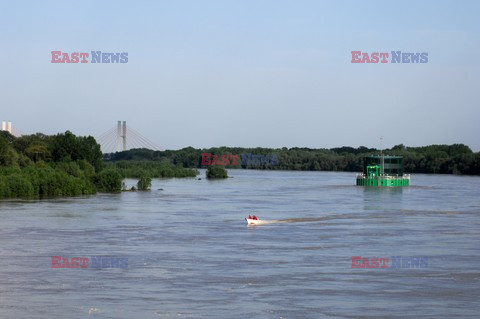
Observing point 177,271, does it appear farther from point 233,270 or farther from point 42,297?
point 42,297

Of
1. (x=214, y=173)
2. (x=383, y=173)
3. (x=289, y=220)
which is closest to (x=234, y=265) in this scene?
(x=289, y=220)

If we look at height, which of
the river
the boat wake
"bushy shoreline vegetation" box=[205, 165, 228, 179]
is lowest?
the river

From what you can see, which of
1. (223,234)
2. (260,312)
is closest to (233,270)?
(260,312)

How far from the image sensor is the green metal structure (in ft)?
316

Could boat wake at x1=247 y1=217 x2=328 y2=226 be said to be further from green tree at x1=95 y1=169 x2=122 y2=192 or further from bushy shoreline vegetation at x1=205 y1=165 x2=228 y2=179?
bushy shoreline vegetation at x1=205 y1=165 x2=228 y2=179

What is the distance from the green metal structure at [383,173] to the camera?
96.2m

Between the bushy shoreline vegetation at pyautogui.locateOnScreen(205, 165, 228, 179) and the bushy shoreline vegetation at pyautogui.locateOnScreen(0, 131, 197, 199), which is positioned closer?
the bushy shoreline vegetation at pyautogui.locateOnScreen(0, 131, 197, 199)

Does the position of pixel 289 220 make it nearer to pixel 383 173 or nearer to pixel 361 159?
pixel 383 173

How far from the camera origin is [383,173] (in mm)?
98438

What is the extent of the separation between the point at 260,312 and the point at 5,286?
23.4ft

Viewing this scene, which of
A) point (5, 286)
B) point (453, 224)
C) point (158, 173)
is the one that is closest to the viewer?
point (5, 286)

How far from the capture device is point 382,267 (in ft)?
82.9

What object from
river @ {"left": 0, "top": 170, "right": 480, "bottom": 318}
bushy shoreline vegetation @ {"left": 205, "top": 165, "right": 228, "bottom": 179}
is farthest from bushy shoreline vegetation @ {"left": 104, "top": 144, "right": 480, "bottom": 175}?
river @ {"left": 0, "top": 170, "right": 480, "bottom": 318}

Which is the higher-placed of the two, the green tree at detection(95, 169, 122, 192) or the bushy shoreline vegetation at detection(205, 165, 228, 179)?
the bushy shoreline vegetation at detection(205, 165, 228, 179)
